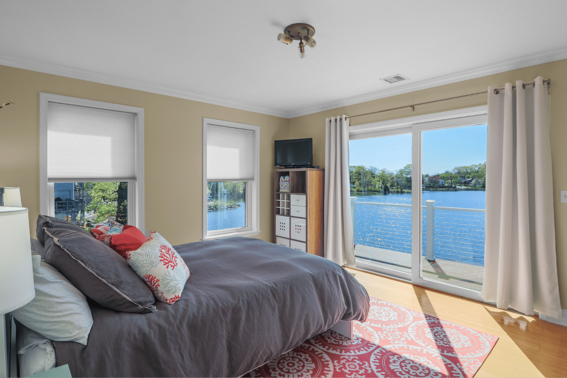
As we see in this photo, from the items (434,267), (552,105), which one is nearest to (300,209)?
(434,267)

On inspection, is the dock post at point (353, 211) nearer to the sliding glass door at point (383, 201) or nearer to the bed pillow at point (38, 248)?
the sliding glass door at point (383, 201)

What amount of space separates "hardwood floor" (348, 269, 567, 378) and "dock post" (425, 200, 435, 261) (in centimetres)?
44

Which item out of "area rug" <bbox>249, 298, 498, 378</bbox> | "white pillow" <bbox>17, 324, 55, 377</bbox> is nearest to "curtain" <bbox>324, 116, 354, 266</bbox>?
"area rug" <bbox>249, 298, 498, 378</bbox>

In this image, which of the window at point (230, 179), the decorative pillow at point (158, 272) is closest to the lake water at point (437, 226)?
the window at point (230, 179)

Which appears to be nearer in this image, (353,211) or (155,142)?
(155,142)

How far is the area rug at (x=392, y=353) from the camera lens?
7.07 ft

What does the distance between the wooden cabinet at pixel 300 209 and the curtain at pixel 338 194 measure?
171 mm

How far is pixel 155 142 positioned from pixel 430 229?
3.66m

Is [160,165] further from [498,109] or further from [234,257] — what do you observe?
[498,109]

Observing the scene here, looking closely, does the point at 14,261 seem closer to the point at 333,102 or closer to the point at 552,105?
the point at 552,105

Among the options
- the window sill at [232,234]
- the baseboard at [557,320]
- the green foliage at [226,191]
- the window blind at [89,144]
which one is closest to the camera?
the baseboard at [557,320]

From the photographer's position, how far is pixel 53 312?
128 cm

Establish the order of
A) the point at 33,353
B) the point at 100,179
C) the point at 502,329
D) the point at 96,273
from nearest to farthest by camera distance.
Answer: the point at 33,353
the point at 96,273
the point at 502,329
the point at 100,179

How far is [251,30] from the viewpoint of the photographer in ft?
7.96
